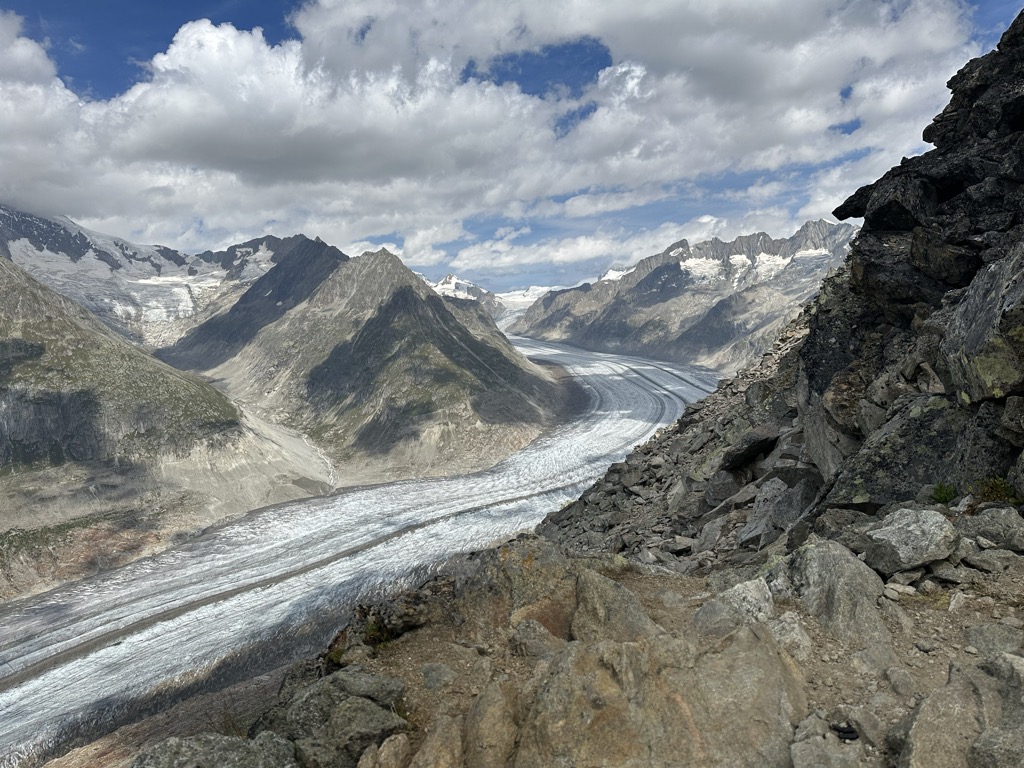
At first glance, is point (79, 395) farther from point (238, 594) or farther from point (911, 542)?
point (911, 542)

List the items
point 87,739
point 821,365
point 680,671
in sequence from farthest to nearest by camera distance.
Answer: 1. point 87,739
2. point 821,365
3. point 680,671

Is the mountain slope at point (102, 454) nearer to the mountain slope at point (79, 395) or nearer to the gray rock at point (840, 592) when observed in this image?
the mountain slope at point (79, 395)

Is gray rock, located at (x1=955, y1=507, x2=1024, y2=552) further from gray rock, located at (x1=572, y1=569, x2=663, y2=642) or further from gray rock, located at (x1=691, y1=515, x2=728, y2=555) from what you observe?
gray rock, located at (x1=691, y1=515, x2=728, y2=555)

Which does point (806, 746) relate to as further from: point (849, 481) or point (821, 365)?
point (821, 365)

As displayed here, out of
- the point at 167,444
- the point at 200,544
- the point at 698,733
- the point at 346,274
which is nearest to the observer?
the point at 698,733

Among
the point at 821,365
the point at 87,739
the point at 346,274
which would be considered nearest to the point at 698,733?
the point at 821,365

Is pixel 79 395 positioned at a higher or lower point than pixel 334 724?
higher

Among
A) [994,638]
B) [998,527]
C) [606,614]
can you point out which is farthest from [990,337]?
[606,614]
